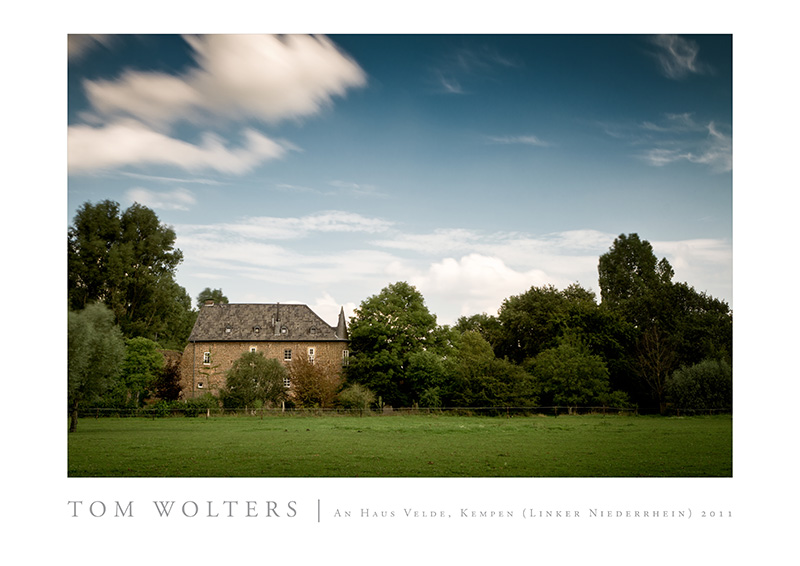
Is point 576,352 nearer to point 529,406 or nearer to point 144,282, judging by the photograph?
point 529,406

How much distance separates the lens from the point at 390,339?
3266cm

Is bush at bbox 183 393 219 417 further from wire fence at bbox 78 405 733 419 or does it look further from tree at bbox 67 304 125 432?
tree at bbox 67 304 125 432

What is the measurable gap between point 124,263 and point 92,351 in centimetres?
237

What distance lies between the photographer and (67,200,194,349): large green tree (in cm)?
1260

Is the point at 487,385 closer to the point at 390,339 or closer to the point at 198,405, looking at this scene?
the point at 390,339

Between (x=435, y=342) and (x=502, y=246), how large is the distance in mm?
13777

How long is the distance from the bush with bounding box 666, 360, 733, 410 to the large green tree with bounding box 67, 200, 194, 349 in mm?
21836

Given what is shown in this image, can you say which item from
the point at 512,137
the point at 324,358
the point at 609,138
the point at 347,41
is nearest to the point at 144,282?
the point at 347,41

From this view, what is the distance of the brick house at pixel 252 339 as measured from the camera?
1390 inches

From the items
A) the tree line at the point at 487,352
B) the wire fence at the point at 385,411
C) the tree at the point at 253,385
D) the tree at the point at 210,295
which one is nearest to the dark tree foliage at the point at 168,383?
the tree line at the point at 487,352

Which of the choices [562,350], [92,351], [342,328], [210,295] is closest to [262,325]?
[342,328]
